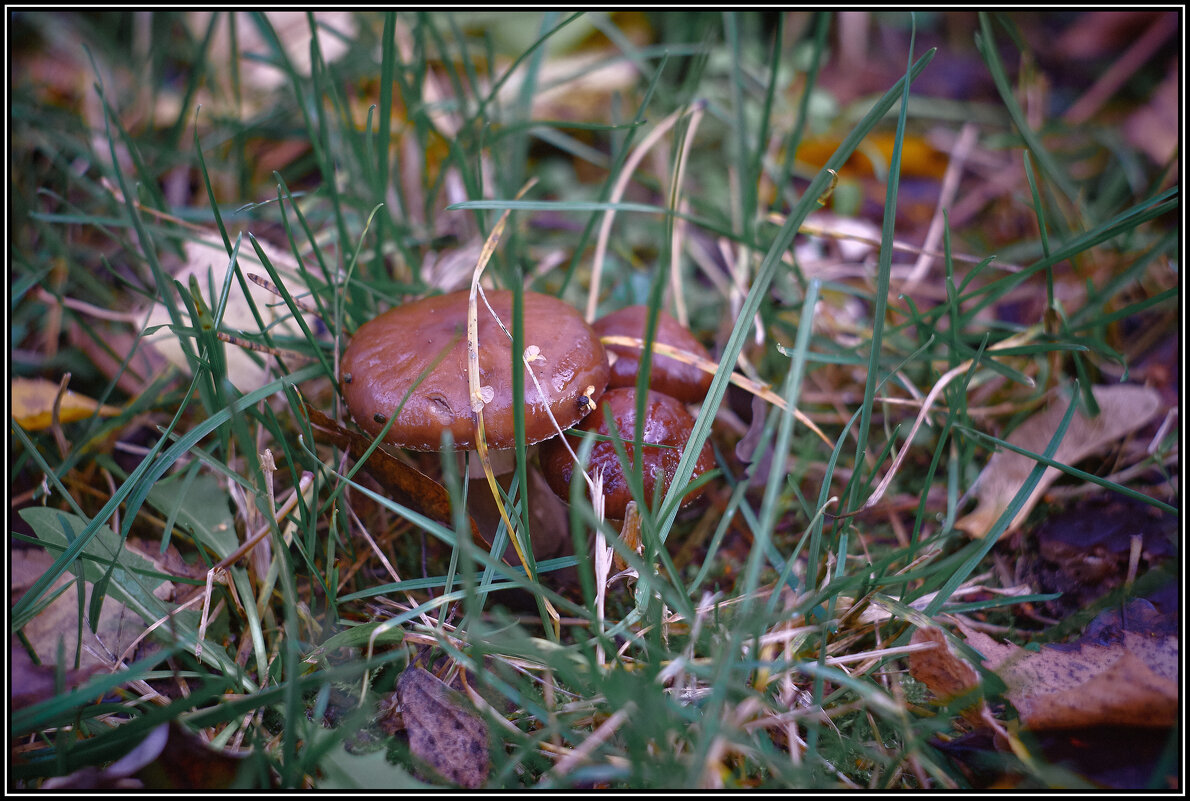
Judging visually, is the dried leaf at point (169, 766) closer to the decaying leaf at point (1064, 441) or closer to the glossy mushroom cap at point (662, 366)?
the glossy mushroom cap at point (662, 366)

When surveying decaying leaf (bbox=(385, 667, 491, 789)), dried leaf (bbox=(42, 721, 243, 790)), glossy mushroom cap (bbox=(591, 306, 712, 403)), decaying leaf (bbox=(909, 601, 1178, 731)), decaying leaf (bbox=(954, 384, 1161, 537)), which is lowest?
decaying leaf (bbox=(385, 667, 491, 789))

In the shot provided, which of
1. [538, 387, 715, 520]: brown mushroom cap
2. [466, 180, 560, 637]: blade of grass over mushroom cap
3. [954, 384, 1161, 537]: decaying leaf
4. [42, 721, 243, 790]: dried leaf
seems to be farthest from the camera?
[954, 384, 1161, 537]: decaying leaf

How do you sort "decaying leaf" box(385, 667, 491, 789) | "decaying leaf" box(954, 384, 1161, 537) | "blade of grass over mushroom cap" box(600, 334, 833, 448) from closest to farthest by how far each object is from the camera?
"decaying leaf" box(385, 667, 491, 789)
"blade of grass over mushroom cap" box(600, 334, 833, 448)
"decaying leaf" box(954, 384, 1161, 537)

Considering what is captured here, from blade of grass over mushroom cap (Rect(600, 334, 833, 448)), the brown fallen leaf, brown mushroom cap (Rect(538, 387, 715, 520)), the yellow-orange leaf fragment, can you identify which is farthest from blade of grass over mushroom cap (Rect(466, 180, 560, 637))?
the yellow-orange leaf fragment

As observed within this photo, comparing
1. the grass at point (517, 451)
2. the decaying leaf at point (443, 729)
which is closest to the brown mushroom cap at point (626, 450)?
the grass at point (517, 451)

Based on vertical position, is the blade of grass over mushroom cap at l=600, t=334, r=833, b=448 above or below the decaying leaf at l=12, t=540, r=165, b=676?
above

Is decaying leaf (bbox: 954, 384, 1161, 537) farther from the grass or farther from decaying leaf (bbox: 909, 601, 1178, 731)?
decaying leaf (bbox: 909, 601, 1178, 731)

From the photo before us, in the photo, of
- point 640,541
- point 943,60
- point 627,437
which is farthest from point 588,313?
point 943,60
